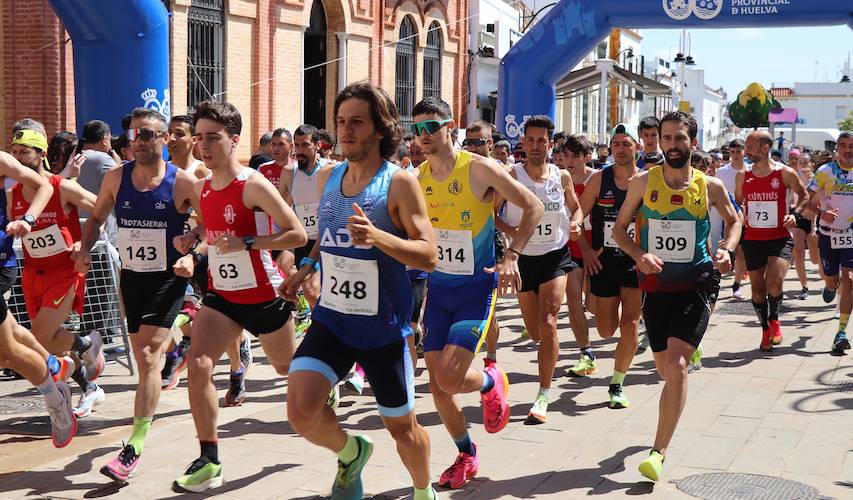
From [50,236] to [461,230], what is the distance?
9.53 feet

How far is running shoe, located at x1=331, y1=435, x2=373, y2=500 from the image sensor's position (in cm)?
478

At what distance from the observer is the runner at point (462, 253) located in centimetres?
563

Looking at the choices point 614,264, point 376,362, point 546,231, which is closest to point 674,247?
point 546,231

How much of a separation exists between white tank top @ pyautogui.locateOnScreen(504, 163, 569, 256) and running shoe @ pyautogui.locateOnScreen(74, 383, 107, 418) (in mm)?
3152

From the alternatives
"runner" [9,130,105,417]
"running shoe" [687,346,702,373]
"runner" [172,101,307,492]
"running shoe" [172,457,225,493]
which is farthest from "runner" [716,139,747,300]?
"running shoe" [172,457,225,493]

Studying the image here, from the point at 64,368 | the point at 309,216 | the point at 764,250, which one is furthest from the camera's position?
the point at 764,250

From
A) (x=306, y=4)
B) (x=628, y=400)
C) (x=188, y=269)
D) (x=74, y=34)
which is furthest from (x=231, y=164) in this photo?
(x=306, y=4)

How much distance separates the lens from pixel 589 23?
18.6 meters

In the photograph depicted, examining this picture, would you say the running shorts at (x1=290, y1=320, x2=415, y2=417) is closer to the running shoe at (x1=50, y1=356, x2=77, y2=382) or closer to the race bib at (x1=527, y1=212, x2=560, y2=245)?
the running shoe at (x1=50, y1=356, x2=77, y2=382)

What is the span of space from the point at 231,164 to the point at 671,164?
8.11 feet

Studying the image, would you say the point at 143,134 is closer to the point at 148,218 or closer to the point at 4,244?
the point at 148,218

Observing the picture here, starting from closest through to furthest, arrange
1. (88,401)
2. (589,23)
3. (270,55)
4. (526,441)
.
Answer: (526,441) → (88,401) → (589,23) → (270,55)

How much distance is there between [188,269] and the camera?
5.46m

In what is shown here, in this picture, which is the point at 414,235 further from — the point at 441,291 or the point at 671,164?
the point at 671,164
